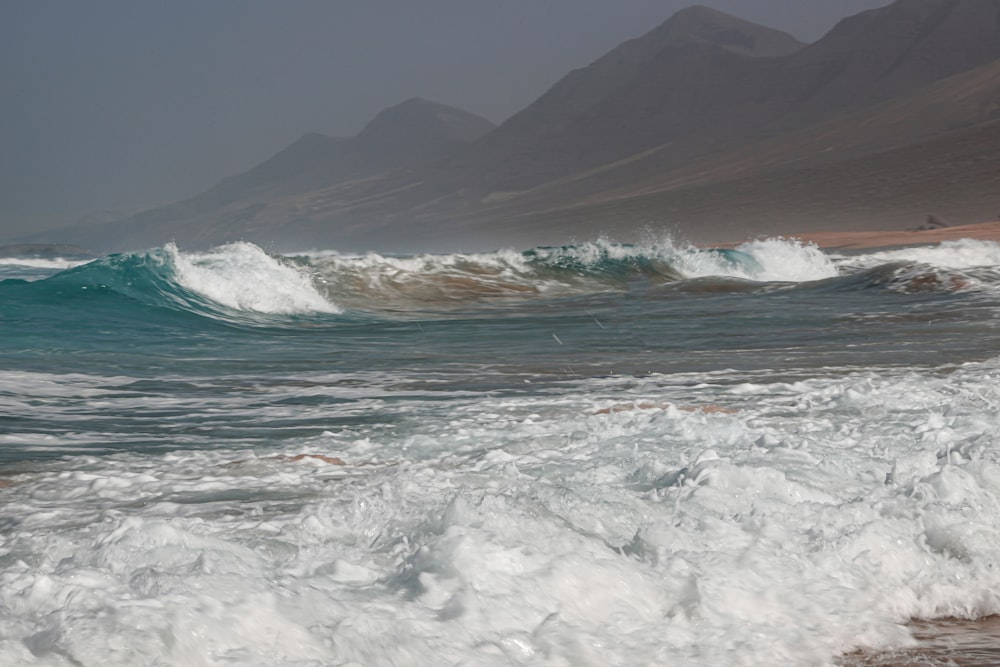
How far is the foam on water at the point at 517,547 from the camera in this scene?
2902 millimetres

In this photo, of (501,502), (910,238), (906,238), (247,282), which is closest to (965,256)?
(247,282)

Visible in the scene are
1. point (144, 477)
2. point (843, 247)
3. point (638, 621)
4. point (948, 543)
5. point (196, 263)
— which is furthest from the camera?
point (843, 247)

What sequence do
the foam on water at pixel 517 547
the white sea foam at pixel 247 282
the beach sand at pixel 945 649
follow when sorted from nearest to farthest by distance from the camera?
the foam on water at pixel 517 547 < the beach sand at pixel 945 649 < the white sea foam at pixel 247 282

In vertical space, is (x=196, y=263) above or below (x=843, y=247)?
above

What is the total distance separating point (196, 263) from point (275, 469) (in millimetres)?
14032

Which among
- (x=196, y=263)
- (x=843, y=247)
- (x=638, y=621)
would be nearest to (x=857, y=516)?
(x=638, y=621)

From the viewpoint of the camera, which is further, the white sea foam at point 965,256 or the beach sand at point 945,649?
the white sea foam at point 965,256

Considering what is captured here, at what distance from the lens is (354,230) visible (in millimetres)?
197125

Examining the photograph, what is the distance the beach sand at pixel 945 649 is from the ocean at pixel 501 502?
66mm

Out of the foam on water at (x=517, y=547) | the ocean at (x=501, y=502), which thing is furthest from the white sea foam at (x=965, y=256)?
the foam on water at (x=517, y=547)

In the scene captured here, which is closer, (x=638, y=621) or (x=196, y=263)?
(x=638, y=621)

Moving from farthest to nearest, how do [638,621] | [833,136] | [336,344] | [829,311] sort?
[833,136], [829,311], [336,344], [638,621]

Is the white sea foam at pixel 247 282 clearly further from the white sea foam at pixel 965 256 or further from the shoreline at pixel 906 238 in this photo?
the shoreline at pixel 906 238

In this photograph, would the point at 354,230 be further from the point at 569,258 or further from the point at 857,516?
the point at 857,516
